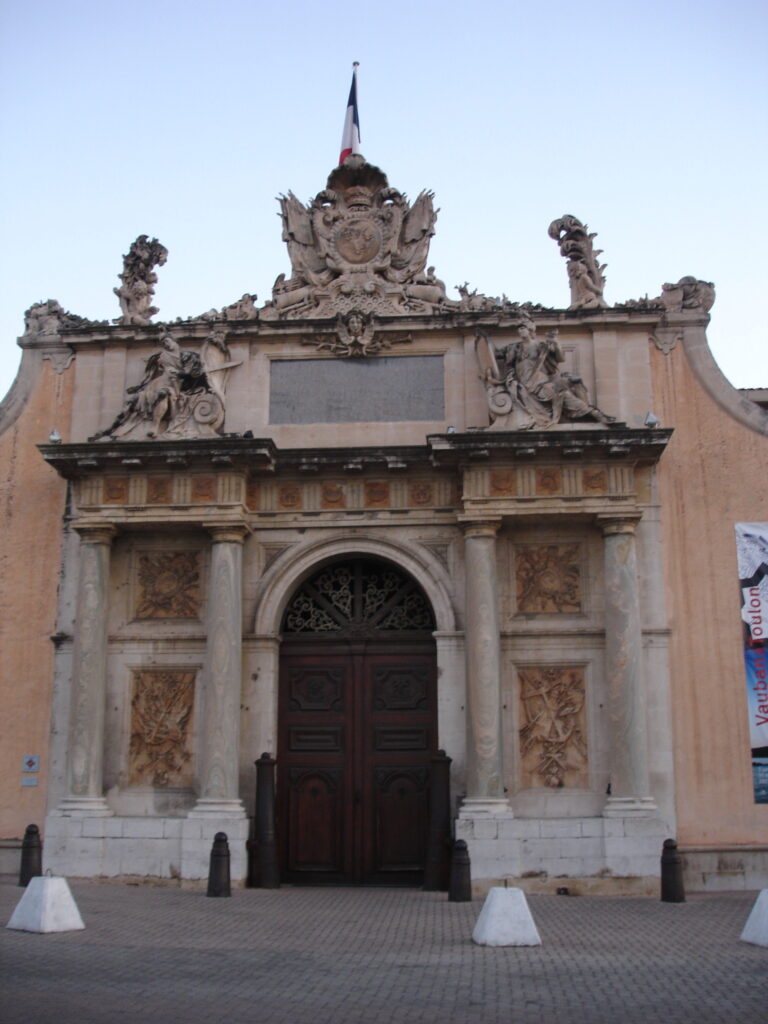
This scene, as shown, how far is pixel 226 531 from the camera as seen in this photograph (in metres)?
16.3

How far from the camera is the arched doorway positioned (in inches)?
639

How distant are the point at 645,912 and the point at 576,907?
0.91 meters

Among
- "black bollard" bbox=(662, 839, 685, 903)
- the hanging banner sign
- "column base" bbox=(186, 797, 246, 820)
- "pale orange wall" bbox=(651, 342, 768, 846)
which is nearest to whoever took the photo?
"black bollard" bbox=(662, 839, 685, 903)

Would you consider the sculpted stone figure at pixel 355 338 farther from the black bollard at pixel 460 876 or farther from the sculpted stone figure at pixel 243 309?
the black bollard at pixel 460 876

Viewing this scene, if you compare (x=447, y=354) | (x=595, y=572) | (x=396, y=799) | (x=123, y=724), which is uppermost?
(x=447, y=354)

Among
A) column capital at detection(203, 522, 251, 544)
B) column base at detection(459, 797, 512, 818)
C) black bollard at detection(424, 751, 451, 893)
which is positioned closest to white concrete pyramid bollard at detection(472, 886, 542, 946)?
black bollard at detection(424, 751, 451, 893)

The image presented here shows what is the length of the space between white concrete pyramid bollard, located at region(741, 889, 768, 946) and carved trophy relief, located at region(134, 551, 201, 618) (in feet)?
29.9

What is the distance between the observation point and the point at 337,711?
1675 centimetres

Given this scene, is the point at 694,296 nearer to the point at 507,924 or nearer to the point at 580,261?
the point at 580,261

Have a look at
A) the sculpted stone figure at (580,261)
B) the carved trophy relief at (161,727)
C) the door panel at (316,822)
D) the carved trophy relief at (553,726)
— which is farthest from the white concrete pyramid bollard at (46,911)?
the sculpted stone figure at (580,261)

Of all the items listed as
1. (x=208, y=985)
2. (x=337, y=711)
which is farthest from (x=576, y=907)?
(x=208, y=985)

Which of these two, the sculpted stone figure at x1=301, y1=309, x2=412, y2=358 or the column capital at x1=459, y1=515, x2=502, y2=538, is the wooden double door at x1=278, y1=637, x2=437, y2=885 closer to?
the column capital at x1=459, y1=515, x2=502, y2=538

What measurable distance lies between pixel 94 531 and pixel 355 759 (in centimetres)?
512

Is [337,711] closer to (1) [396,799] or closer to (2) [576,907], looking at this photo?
(1) [396,799]
